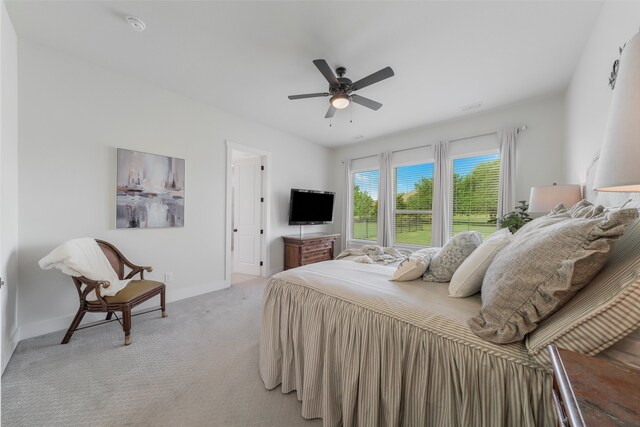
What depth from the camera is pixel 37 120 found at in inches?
87.6

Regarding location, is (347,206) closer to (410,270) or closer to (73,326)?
(410,270)

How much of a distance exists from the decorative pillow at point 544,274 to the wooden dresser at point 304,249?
3.55 metres

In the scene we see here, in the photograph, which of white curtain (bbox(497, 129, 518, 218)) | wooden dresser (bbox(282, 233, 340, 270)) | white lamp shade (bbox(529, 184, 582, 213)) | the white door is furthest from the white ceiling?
wooden dresser (bbox(282, 233, 340, 270))

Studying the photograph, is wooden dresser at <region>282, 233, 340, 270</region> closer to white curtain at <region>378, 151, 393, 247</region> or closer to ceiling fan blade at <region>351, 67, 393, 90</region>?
white curtain at <region>378, 151, 393, 247</region>

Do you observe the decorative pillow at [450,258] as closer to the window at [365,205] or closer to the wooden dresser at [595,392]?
the wooden dresser at [595,392]

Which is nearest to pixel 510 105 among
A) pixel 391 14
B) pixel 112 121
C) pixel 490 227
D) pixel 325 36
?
pixel 490 227

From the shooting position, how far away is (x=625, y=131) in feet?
1.86

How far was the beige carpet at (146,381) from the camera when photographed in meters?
1.40

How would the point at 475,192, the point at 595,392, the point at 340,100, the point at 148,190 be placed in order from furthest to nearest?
the point at 475,192
the point at 148,190
the point at 340,100
the point at 595,392

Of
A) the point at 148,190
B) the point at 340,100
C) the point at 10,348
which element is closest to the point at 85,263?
the point at 10,348

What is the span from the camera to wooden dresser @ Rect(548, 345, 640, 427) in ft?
1.36

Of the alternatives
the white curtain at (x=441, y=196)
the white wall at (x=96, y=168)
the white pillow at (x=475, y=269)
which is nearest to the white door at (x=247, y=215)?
the white wall at (x=96, y=168)

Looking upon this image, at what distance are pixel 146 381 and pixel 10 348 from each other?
4.28ft

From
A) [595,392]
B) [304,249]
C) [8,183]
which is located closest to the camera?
[595,392]
